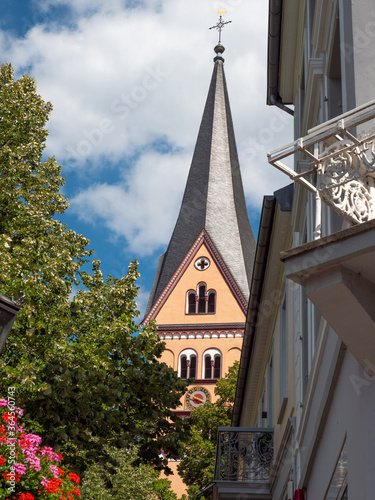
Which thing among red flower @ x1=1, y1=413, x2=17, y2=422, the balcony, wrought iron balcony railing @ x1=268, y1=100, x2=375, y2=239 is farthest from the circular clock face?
wrought iron balcony railing @ x1=268, y1=100, x2=375, y2=239

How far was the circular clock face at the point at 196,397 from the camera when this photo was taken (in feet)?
194

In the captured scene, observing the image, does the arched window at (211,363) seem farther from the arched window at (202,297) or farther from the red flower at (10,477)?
the red flower at (10,477)

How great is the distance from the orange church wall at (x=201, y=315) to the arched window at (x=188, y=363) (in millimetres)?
2810

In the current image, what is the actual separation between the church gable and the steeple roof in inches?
24.0

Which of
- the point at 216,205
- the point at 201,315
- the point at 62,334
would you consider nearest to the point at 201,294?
the point at 201,315

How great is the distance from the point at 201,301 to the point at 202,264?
3.53 meters

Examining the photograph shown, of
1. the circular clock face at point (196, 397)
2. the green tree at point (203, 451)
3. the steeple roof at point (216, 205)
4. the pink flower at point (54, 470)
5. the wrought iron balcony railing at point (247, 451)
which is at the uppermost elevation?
the steeple roof at point (216, 205)

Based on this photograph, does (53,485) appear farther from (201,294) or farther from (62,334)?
(201,294)

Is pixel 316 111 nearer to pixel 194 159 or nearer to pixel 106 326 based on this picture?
pixel 106 326

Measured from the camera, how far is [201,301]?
6662 centimetres

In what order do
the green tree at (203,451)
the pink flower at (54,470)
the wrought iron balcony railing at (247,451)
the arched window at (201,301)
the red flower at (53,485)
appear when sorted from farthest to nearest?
the arched window at (201,301) → the green tree at (203,451) → the wrought iron balcony railing at (247,451) → the pink flower at (54,470) → the red flower at (53,485)

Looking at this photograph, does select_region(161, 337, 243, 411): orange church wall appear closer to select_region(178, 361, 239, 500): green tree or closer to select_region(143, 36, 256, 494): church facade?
select_region(143, 36, 256, 494): church facade

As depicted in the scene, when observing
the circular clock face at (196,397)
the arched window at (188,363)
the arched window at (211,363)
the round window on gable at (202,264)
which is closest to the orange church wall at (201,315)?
the round window on gable at (202,264)

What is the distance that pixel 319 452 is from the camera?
21.8 feet
